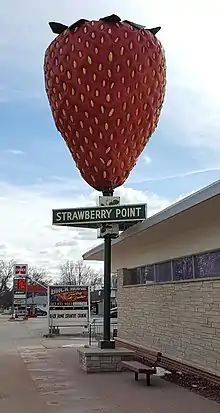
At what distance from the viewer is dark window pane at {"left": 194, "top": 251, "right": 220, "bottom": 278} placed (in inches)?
460

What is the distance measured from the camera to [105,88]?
1220 centimetres

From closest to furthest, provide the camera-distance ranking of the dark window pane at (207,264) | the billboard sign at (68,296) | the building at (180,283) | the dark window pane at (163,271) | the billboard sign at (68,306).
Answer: the building at (180,283), the dark window pane at (207,264), the dark window pane at (163,271), the billboard sign at (68,306), the billboard sign at (68,296)

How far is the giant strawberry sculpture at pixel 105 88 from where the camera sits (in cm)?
1204

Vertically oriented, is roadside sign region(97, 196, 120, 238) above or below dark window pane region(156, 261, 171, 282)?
above

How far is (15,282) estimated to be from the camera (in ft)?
162

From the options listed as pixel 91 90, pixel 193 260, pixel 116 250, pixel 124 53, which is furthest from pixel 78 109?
pixel 116 250

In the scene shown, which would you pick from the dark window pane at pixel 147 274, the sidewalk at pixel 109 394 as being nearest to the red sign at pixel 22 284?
the dark window pane at pixel 147 274

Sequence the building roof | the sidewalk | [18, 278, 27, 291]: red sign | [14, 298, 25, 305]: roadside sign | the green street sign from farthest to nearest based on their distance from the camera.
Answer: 1. [14, 298, 25, 305]: roadside sign
2. [18, 278, 27, 291]: red sign
3. the green street sign
4. the building roof
5. the sidewalk

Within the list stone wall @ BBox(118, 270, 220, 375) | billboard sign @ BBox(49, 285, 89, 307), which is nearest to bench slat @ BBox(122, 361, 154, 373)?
stone wall @ BBox(118, 270, 220, 375)

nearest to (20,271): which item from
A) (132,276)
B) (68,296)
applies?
(68,296)

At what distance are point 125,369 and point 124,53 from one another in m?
6.55

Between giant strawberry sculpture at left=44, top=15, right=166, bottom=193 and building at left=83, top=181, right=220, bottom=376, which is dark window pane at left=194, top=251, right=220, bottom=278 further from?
giant strawberry sculpture at left=44, top=15, right=166, bottom=193

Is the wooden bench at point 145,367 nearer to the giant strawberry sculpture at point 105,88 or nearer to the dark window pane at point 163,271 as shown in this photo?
the dark window pane at point 163,271

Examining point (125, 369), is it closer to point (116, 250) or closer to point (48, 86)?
point (48, 86)
